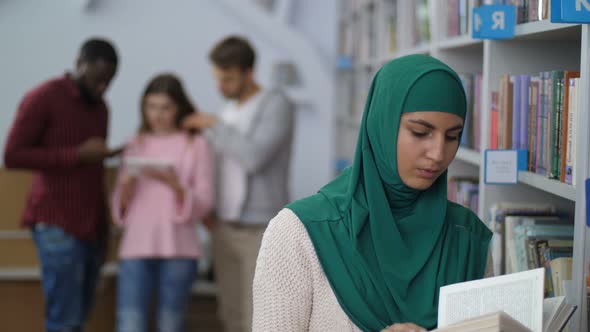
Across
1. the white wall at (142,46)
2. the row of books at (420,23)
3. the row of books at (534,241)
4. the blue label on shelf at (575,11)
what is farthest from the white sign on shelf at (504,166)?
the white wall at (142,46)

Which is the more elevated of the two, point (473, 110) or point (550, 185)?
point (473, 110)

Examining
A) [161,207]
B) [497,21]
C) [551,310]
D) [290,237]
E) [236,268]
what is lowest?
[236,268]

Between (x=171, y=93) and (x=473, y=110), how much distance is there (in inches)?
59.9

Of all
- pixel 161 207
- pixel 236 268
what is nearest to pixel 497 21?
pixel 161 207

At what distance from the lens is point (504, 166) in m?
2.16

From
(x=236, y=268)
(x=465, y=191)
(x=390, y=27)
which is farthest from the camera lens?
(x=390, y=27)

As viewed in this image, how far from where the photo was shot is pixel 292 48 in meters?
6.16

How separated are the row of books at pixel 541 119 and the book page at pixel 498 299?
42 centimetres

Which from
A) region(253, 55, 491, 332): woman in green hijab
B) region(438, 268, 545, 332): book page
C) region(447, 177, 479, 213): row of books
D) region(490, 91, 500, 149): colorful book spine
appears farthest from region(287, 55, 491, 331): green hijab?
region(447, 177, 479, 213): row of books

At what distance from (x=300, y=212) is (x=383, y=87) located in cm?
28

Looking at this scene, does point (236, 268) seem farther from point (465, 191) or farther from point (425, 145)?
point (425, 145)

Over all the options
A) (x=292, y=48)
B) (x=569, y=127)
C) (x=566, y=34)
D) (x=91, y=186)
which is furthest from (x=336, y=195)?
(x=292, y=48)

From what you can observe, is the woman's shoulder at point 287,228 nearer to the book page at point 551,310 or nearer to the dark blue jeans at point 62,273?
the book page at point 551,310

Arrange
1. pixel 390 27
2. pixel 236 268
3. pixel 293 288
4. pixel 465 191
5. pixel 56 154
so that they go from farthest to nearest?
pixel 390 27 < pixel 236 268 < pixel 56 154 < pixel 465 191 < pixel 293 288
